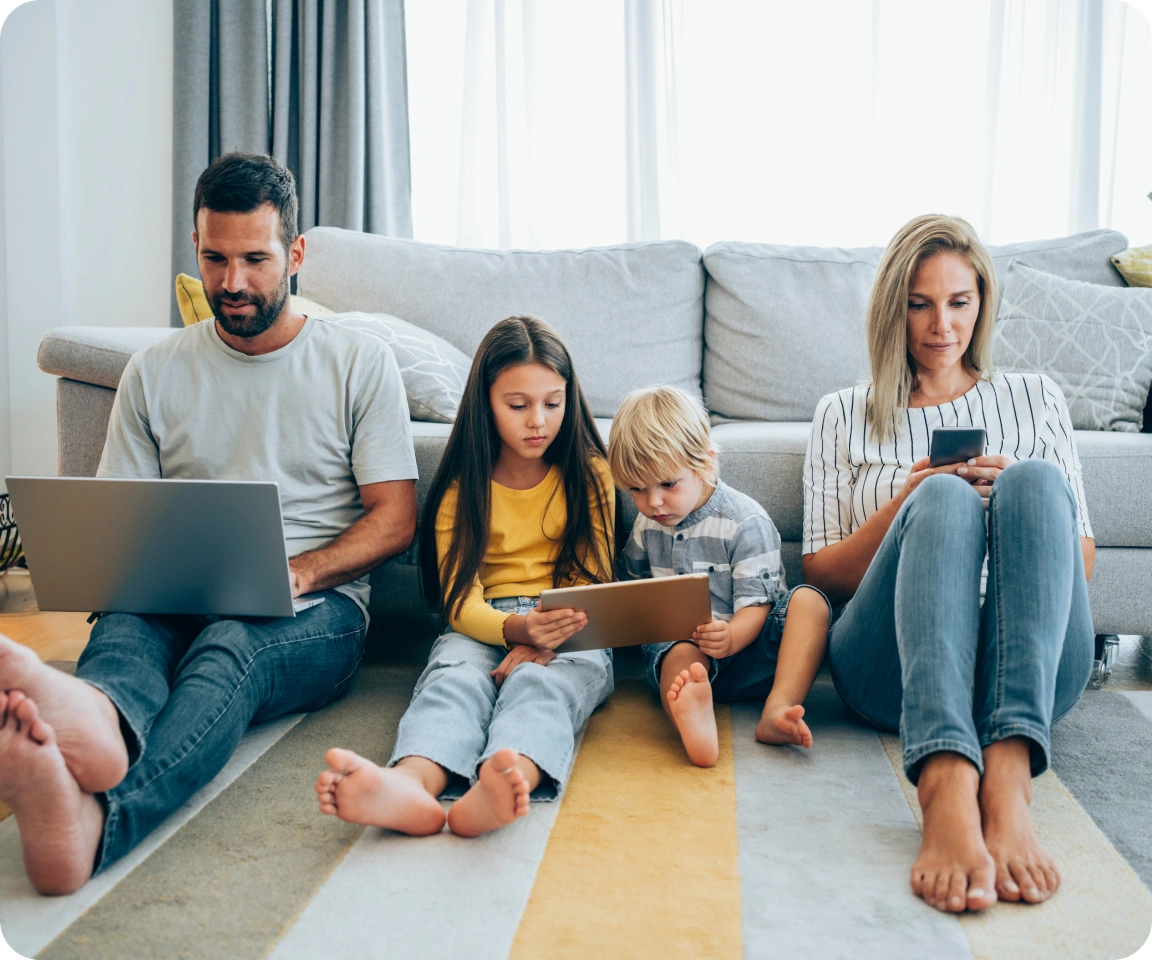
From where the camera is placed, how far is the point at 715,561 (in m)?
1.52

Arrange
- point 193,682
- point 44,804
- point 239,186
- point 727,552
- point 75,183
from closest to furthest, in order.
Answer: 1. point 44,804
2. point 193,682
3. point 239,186
4. point 727,552
5. point 75,183

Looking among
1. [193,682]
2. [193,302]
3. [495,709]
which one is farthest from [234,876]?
[193,302]

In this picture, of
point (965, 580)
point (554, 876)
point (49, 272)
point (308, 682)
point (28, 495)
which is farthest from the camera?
point (49, 272)

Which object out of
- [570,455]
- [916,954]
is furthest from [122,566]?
[916,954]

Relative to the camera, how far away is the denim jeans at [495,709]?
117 centimetres

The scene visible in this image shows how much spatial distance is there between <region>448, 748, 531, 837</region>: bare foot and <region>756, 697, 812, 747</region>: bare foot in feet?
1.41

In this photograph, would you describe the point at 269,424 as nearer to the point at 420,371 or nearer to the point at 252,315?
the point at 252,315

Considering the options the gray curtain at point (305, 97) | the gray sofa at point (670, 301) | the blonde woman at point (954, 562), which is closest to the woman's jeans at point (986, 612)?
the blonde woman at point (954, 562)

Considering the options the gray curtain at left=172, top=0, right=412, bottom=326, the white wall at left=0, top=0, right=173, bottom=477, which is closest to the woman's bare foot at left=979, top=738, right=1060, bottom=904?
the gray curtain at left=172, top=0, right=412, bottom=326

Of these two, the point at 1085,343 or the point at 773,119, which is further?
the point at 773,119

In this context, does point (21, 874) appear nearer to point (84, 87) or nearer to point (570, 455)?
point (570, 455)

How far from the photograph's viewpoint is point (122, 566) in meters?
1.27

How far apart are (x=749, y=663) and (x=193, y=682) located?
834 millimetres

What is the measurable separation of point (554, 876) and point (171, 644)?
0.67 m
